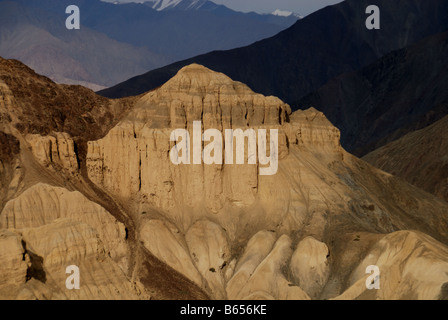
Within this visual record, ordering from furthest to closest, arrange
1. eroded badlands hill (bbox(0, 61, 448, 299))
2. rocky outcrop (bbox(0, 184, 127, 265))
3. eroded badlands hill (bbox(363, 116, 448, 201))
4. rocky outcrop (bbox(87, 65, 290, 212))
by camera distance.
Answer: eroded badlands hill (bbox(363, 116, 448, 201))
rocky outcrop (bbox(87, 65, 290, 212))
eroded badlands hill (bbox(0, 61, 448, 299))
rocky outcrop (bbox(0, 184, 127, 265))

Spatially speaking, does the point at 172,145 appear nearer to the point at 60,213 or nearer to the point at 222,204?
the point at 222,204

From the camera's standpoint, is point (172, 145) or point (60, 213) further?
point (172, 145)

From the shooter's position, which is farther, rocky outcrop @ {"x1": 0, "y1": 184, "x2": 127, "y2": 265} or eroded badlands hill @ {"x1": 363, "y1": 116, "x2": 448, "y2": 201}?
eroded badlands hill @ {"x1": 363, "y1": 116, "x2": 448, "y2": 201}

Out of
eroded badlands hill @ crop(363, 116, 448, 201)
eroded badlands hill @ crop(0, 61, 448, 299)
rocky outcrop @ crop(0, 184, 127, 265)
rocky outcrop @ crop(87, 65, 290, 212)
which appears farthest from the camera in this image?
eroded badlands hill @ crop(363, 116, 448, 201)

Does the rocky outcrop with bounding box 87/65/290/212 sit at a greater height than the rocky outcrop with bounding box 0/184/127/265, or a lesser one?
greater

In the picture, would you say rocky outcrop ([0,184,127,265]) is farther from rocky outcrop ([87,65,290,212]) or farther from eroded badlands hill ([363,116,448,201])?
eroded badlands hill ([363,116,448,201])

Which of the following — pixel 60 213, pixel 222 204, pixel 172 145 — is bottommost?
pixel 222 204

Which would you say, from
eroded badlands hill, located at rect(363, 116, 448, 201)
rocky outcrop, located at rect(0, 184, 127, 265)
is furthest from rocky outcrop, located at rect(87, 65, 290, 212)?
eroded badlands hill, located at rect(363, 116, 448, 201)

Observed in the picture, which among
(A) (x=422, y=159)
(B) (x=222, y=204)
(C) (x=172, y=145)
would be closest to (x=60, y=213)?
(C) (x=172, y=145)

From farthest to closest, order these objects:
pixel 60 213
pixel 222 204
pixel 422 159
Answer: pixel 422 159, pixel 222 204, pixel 60 213
